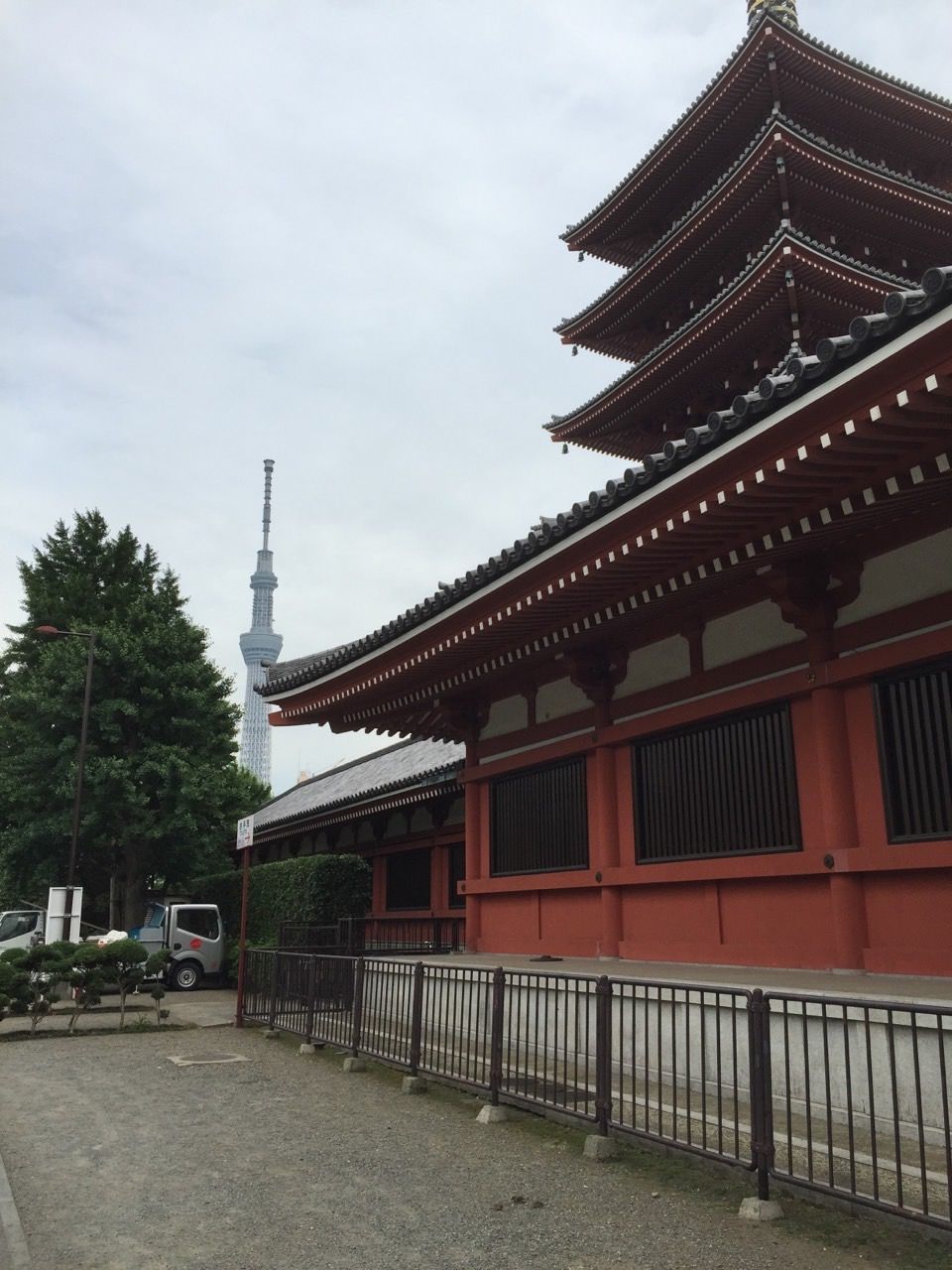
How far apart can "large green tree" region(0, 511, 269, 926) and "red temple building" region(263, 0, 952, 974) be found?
43.7 ft

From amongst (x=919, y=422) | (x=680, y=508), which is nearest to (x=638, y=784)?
(x=680, y=508)

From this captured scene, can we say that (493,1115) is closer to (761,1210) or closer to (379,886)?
(761,1210)

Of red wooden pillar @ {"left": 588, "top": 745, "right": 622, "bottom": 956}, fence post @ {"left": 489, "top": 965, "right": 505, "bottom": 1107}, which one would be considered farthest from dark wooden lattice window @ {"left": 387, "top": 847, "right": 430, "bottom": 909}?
fence post @ {"left": 489, "top": 965, "right": 505, "bottom": 1107}

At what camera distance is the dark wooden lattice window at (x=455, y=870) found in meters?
20.1

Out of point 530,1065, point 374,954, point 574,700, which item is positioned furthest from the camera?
point 374,954

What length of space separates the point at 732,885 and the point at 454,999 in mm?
2871

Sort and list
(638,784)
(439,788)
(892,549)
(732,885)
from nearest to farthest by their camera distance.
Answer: (892,549) → (732,885) → (638,784) → (439,788)

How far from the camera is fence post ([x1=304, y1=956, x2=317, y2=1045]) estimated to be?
1054cm

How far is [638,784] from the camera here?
412 inches

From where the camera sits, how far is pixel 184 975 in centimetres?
2209

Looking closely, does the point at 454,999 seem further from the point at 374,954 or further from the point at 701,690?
the point at 374,954

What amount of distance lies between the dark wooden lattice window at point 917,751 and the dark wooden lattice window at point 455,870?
516 inches

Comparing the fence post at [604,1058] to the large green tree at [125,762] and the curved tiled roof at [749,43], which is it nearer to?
the curved tiled roof at [749,43]

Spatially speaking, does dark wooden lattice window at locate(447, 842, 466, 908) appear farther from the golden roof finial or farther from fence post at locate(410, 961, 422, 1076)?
the golden roof finial
